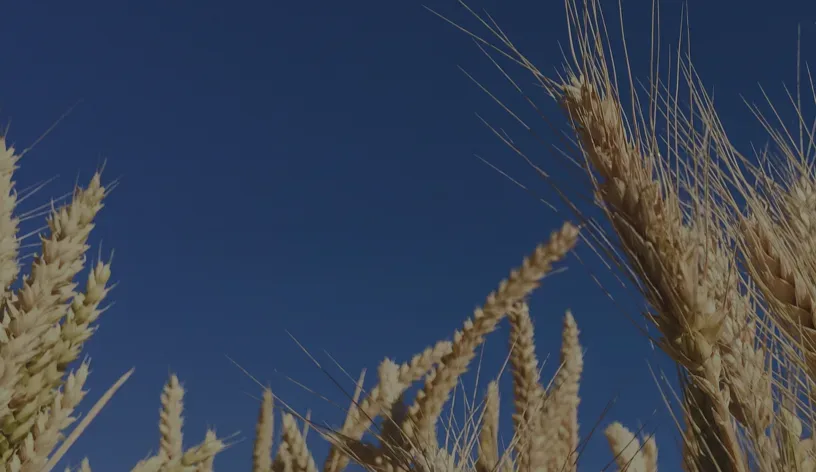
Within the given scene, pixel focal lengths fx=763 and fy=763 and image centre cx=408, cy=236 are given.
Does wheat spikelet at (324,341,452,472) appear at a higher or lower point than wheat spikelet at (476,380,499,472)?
lower

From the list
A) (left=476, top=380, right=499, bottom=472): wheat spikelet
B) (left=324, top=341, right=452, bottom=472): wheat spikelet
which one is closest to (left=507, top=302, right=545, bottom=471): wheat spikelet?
(left=476, top=380, right=499, bottom=472): wheat spikelet

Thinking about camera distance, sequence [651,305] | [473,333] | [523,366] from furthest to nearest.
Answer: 1. [523,366]
2. [473,333]
3. [651,305]

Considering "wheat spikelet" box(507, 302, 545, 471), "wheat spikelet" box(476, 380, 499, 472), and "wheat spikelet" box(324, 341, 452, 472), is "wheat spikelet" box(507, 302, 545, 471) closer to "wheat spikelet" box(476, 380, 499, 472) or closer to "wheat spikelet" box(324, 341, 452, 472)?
"wheat spikelet" box(476, 380, 499, 472)

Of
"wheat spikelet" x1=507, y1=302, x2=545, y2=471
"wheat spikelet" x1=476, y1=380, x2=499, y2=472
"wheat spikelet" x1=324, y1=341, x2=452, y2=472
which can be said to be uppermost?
"wheat spikelet" x1=507, y1=302, x2=545, y2=471

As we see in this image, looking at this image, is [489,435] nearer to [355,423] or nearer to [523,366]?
[355,423]

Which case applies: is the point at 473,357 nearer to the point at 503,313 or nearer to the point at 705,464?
the point at 503,313

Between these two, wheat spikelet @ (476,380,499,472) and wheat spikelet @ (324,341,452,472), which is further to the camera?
wheat spikelet @ (324,341,452,472)

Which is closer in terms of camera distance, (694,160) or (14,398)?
(14,398)

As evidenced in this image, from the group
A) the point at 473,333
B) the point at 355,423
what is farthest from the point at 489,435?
the point at 473,333

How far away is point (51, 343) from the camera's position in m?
1.32

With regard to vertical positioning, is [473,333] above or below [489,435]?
above

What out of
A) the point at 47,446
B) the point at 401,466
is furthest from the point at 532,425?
the point at 47,446

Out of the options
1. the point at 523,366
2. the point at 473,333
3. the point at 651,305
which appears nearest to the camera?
the point at 651,305

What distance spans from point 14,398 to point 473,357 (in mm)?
1152
